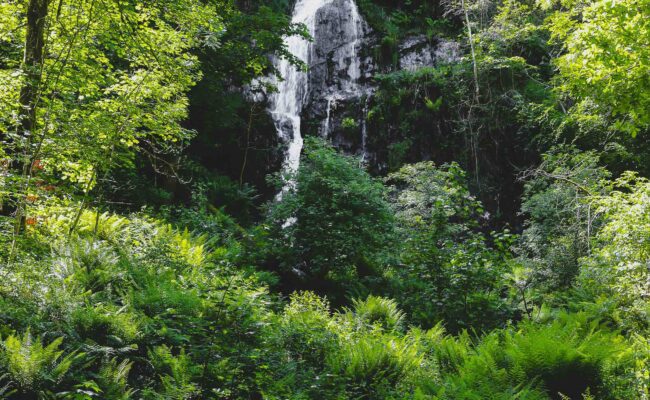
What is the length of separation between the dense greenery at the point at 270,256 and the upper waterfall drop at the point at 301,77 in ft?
10.7

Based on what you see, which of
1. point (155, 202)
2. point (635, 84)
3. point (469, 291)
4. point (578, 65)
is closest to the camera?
point (635, 84)

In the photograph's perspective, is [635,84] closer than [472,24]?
Yes

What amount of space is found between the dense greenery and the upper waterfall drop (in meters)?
3.26

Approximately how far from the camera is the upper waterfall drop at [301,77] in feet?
59.6

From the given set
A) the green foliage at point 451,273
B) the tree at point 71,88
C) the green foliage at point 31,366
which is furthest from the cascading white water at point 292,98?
the green foliage at point 31,366

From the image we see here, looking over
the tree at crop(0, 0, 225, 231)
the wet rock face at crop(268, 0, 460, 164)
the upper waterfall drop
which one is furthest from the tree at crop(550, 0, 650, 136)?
the upper waterfall drop

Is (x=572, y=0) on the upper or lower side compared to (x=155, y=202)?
upper

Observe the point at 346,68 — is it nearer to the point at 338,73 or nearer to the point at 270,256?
the point at 338,73

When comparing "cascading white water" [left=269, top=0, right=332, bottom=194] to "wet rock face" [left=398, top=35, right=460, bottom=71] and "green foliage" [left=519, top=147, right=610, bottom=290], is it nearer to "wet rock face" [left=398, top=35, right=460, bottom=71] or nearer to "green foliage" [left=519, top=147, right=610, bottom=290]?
"wet rock face" [left=398, top=35, right=460, bottom=71]

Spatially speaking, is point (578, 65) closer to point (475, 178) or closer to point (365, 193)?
point (365, 193)

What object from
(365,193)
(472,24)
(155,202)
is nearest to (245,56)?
(155,202)

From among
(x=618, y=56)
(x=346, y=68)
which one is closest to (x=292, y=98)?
(x=346, y=68)

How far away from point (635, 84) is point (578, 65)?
93 centimetres

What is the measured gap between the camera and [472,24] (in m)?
18.3
